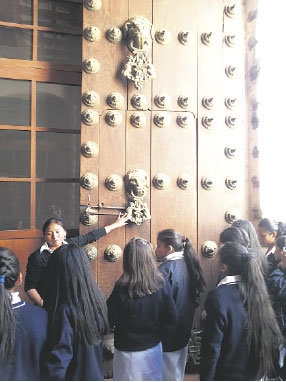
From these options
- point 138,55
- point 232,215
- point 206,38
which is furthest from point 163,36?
point 232,215

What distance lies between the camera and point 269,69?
11.6 feet

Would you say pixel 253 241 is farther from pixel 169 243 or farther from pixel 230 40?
pixel 230 40

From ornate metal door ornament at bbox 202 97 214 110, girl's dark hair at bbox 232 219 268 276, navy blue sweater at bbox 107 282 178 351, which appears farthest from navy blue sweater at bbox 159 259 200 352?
ornate metal door ornament at bbox 202 97 214 110

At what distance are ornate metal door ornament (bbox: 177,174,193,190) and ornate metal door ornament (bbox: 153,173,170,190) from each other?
4.5 inches

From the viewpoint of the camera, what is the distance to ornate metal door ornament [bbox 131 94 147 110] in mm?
3318

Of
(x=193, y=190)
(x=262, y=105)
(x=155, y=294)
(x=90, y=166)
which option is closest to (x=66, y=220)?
(x=90, y=166)

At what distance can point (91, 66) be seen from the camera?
10.6 feet

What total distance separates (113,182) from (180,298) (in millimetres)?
1236

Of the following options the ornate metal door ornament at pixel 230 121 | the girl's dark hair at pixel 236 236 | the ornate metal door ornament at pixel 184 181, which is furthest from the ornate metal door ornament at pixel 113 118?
the girl's dark hair at pixel 236 236

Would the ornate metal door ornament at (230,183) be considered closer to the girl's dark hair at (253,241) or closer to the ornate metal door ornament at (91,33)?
the girl's dark hair at (253,241)

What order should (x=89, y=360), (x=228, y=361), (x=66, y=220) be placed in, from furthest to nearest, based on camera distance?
(x=66, y=220)
(x=228, y=361)
(x=89, y=360)

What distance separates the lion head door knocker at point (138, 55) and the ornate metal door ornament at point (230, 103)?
0.77 m

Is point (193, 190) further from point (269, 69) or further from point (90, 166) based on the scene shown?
point (269, 69)

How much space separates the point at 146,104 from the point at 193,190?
0.93 meters
